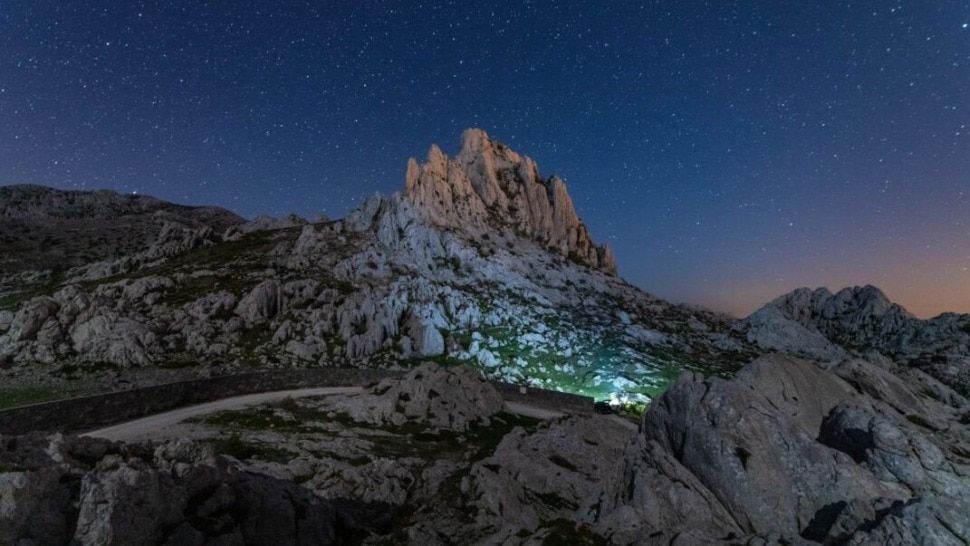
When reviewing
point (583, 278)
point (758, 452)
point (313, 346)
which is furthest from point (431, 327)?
point (758, 452)

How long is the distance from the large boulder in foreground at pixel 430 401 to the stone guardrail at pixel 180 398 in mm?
10590

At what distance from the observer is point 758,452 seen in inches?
603

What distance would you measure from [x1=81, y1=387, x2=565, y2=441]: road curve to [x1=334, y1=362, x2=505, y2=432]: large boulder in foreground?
5.28m

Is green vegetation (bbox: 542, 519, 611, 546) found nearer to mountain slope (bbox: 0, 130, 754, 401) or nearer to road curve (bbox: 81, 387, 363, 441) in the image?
road curve (bbox: 81, 387, 363, 441)

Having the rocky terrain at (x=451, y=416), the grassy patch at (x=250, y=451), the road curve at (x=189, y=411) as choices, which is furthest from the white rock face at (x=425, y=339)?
the grassy patch at (x=250, y=451)

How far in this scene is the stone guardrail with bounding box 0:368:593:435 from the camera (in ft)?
112

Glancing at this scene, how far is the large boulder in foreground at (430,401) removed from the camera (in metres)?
45.5

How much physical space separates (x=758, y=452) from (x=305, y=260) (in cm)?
12211

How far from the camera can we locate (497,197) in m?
172

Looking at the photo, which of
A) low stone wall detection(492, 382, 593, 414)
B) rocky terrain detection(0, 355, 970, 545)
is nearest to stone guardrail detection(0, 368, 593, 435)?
low stone wall detection(492, 382, 593, 414)

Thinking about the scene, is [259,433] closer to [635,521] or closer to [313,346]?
[635,521]

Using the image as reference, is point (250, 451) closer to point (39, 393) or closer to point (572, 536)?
point (572, 536)

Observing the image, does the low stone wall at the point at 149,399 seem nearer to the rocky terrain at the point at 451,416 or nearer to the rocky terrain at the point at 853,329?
the rocky terrain at the point at 451,416

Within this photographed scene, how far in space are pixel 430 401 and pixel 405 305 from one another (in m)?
56.0
